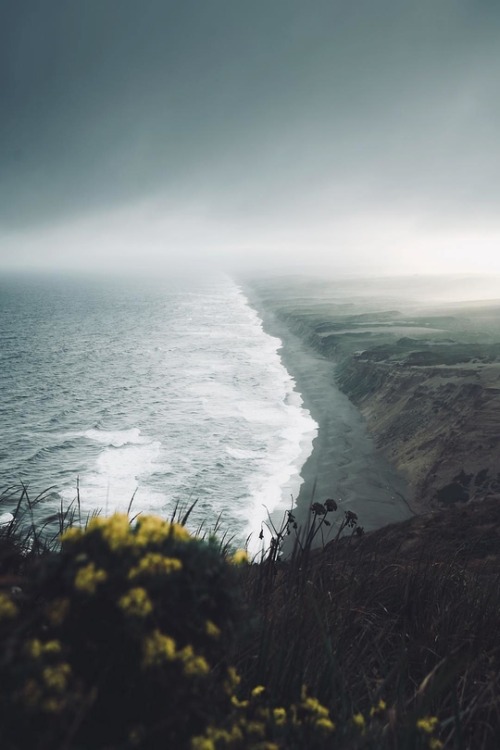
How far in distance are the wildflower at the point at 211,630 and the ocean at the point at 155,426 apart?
1.44m

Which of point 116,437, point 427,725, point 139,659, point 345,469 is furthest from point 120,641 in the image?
point 116,437

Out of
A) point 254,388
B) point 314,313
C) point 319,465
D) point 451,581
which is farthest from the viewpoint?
point 314,313

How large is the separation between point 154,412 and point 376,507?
820 inches

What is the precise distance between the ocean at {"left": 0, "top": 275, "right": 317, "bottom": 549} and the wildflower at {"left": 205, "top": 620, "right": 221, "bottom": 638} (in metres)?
1.44

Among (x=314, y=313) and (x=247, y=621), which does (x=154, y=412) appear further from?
(x=314, y=313)

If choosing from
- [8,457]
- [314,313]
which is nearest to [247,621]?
[8,457]

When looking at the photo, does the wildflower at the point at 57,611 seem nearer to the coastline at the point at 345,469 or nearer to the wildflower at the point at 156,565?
the wildflower at the point at 156,565

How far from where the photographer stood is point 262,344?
7119cm

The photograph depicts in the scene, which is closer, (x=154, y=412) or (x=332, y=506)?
(x=332, y=506)

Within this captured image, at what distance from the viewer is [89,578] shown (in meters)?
1.97

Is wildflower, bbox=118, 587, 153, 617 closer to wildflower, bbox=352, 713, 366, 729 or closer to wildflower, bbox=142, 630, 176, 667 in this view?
wildflower, bbox=142, 630, 176, 667

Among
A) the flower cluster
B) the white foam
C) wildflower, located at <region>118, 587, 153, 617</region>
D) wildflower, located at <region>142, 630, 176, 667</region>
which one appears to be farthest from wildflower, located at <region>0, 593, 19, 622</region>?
the white foam

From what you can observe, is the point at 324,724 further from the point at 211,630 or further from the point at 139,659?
the point at 139,659

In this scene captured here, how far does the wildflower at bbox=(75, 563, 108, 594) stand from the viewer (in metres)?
1.96
